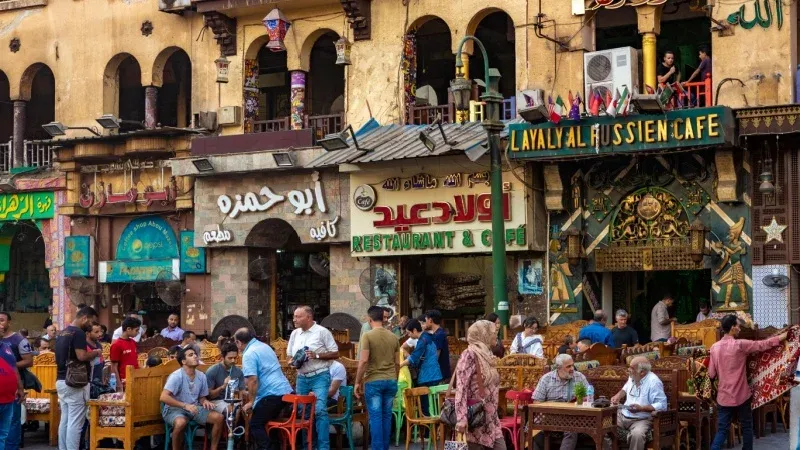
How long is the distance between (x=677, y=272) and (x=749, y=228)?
338 cm

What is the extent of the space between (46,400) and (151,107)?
43.9ft

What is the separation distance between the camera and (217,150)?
29.0m

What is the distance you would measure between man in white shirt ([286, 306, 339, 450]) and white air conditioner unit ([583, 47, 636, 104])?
10341mm

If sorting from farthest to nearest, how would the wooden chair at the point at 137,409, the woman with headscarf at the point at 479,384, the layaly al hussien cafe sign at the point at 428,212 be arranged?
the layaly al hussien cafe sign at the point at 428,212, the wooden chair at the point at 137,409, the woman with headscarf at the point at 479,384

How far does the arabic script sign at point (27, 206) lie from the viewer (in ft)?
105

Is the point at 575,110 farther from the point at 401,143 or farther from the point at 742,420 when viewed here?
the point at 742,420

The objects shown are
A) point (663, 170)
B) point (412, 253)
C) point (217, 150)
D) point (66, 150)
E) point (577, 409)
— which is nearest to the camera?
point (577, 409)

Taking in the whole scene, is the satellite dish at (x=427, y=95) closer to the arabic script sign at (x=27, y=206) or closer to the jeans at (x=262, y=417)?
the arabic script sign at (x=27, y=206)

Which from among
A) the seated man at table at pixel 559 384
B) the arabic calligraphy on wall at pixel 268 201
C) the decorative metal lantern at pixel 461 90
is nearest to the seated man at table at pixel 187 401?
the seated man at table at pixel 559 384

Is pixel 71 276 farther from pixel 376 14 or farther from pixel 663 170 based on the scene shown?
pixel 663 170

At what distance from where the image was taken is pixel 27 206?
106 ft

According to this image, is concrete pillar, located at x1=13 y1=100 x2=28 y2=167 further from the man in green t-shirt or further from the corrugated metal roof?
the man in green t-shirt

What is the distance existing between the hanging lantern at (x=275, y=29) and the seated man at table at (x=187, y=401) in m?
12.9

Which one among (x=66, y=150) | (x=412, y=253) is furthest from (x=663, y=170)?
(x=66, y=150)
